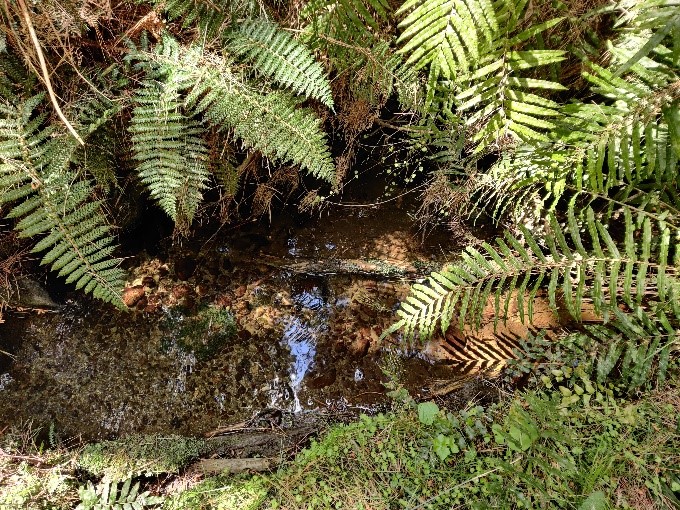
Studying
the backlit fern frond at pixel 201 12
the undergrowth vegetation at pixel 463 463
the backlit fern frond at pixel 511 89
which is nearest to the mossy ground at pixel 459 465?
the undergrowth vegetation at pixel 463 463

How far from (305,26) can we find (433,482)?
8.07ft

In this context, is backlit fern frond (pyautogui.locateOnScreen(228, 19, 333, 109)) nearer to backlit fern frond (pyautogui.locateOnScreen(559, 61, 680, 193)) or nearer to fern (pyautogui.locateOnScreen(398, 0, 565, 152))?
fern (pyautogui.locateOnScreen(398, 0, 565, 152))

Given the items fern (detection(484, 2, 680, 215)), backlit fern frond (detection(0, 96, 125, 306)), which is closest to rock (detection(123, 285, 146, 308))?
backlit fern frond (detection(0, 96, 125, 306))

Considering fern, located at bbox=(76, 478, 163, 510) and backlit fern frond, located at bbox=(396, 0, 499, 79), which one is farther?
fern, located at bbox=(76, 478, 163, 510)

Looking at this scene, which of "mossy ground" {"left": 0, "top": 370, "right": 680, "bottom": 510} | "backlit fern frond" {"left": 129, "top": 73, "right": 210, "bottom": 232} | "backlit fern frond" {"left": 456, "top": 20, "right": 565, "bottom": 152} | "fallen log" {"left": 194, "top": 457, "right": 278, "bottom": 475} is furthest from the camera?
"fallen log" {"left": 194, "top": 457, "right": 278, "bottom": 475}

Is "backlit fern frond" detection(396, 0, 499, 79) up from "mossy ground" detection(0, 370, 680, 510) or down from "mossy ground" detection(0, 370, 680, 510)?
up

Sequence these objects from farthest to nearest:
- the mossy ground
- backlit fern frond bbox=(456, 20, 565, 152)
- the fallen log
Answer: the fallen log, the mossy ground, backlit fern frond bbox=(456, 20, 565, 152)

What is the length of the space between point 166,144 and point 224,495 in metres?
1.94

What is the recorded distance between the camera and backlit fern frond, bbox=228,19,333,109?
2041mm

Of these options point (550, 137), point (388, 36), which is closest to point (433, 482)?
point (550, 137)

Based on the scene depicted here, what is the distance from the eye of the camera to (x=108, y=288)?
7.57 feet

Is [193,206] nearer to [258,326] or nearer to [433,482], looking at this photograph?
[258,326]

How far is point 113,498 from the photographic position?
2314mm

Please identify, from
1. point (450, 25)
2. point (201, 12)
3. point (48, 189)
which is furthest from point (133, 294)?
point (450, 25)
